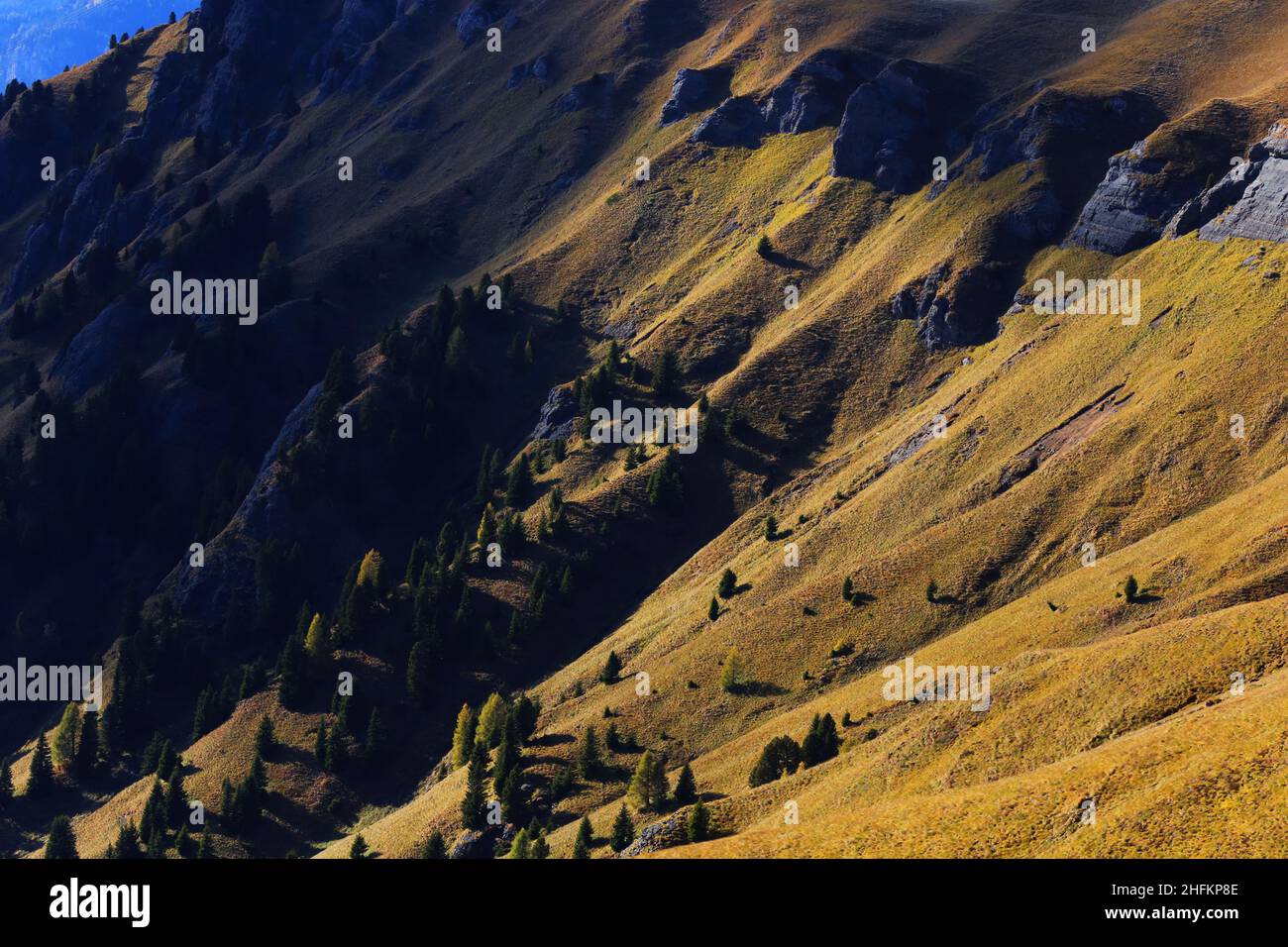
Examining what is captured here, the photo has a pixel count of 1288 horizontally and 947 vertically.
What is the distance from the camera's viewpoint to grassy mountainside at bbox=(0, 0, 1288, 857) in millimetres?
70312

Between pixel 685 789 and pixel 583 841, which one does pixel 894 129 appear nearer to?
pixel 685 789

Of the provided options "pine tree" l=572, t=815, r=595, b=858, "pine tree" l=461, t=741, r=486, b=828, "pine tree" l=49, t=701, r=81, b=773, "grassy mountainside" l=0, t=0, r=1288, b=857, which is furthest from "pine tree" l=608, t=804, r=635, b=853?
"pine tree" l=49, t=701, r=81, b=773

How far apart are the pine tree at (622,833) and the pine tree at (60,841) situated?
228ft

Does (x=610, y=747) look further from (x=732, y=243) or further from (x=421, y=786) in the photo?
(x=732, y=243)

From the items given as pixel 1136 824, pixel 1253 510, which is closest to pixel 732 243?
pixel 1253 510

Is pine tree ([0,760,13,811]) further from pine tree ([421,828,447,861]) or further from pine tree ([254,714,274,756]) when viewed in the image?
pine tree ([421,828,447,861])

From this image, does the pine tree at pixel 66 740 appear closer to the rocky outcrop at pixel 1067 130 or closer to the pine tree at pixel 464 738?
the pine tree at pixel 464 738

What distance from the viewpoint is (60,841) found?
411 feet

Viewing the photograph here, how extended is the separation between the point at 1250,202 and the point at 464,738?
101357mm

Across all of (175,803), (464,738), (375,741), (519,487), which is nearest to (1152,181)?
(519,487)

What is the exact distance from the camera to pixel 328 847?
114438 mm

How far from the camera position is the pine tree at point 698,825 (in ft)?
233

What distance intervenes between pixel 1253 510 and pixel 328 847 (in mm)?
85013

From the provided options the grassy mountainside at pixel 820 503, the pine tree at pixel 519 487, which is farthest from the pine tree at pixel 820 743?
the pine tree at pixel 519 487
